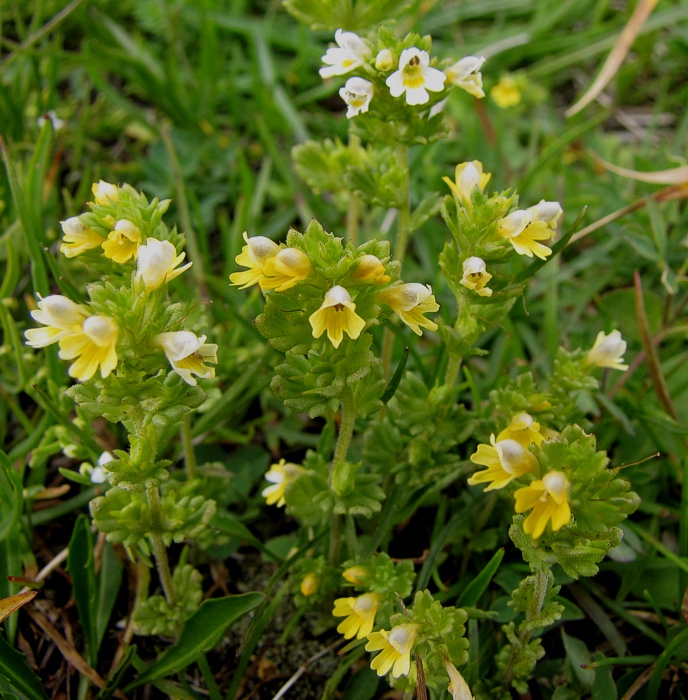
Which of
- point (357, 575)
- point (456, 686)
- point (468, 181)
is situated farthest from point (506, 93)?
point (456, 686)

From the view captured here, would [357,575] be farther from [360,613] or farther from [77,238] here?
[77,238]

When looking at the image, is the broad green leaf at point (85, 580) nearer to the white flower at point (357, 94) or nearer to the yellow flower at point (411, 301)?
the yellow flower at point (411, 301)

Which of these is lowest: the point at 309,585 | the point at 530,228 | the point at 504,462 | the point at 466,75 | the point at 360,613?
the point at 309,585

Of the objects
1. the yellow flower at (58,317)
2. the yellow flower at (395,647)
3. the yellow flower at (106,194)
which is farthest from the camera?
the yellow flower at (106,194)

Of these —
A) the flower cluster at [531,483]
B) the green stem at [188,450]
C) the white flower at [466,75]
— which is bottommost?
the green stem at [188,450]

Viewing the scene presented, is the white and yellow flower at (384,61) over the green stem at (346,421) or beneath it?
over

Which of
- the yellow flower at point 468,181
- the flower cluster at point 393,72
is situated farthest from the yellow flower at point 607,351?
the flower cluster at point 393,72

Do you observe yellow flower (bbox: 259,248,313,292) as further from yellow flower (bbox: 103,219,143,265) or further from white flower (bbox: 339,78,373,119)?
white flower (bbox: 339,78,373,119)

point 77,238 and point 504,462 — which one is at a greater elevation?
point 77,238
